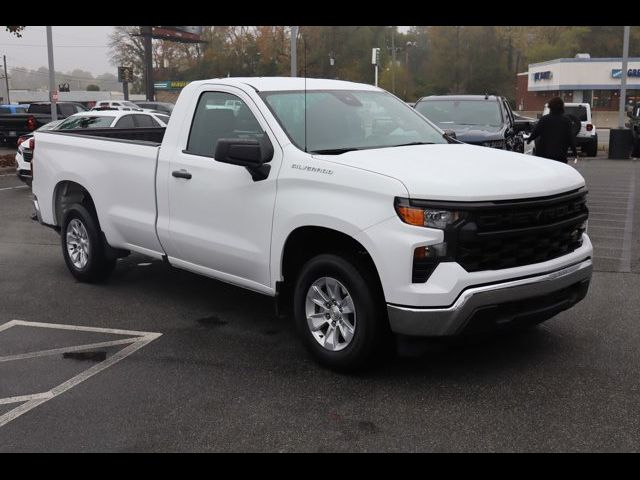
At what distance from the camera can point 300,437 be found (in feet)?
12.9

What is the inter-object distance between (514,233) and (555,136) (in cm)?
697

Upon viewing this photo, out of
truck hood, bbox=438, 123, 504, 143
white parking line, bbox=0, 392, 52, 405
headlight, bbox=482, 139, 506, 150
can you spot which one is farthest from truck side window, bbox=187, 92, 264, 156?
headlight, bbox=482, 139, 506, 150

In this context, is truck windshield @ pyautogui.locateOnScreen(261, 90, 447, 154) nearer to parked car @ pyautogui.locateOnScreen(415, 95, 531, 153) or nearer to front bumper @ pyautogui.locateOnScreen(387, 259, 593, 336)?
front bumper @ pyautogui.locateOnScreen(387, 259, 593, 336)

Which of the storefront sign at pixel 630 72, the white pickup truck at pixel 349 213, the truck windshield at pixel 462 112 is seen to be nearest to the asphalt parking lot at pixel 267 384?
the white pickup truck at pixel 349 213

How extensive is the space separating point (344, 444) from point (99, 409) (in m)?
1.54

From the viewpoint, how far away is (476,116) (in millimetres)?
13172

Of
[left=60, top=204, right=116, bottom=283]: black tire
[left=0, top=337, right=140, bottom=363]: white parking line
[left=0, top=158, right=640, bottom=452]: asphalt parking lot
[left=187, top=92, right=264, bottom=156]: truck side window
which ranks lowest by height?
[left=0, top=337, right=140, bottom=363]: white parking line

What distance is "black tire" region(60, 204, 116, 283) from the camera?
7148 mm

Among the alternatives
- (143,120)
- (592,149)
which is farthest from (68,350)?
(592,149)

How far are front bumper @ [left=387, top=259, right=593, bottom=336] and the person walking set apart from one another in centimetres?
660

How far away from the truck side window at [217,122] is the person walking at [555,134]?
253 inches

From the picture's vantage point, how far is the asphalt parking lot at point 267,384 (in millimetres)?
3945

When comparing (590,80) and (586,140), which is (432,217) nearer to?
(586,140)
